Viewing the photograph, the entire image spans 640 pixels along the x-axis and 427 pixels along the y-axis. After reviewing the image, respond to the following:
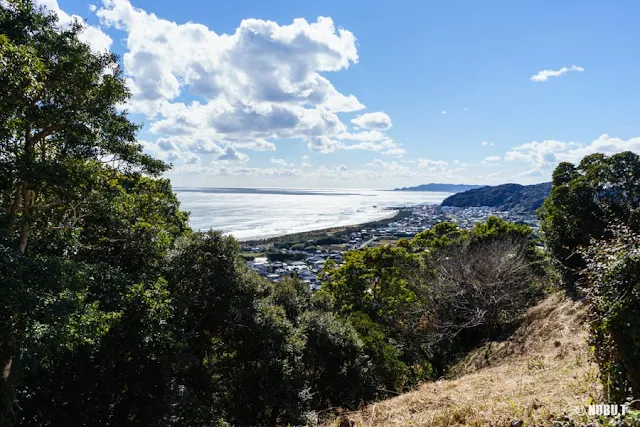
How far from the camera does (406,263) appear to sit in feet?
70.8

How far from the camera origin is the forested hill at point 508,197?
108375 mm

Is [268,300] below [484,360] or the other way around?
the other way around

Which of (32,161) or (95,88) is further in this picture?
(95,88)

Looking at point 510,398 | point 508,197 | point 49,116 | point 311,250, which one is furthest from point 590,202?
point 508,197


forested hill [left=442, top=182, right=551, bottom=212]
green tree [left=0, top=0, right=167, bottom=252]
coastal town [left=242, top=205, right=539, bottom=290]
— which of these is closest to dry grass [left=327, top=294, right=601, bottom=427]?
green tree [left=0, top=0, right=167, bottom=252]

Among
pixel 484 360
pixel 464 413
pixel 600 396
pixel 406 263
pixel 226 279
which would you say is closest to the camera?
pixel 600 396

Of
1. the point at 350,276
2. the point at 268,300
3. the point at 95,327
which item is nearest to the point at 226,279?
the point at 268,300

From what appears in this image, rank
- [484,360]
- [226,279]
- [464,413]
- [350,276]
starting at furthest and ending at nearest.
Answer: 1. [350,276]
2. [484,360]
3. [226,279]
4. [464,413]

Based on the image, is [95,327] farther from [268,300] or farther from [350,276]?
[350,276]

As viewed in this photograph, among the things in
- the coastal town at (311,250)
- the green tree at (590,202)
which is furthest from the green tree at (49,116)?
the coastal town at (311,250)

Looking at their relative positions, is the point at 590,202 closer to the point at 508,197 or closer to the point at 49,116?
the point at 49,116

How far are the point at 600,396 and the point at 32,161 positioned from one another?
8.93 metres

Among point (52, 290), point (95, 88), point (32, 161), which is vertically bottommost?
point (52, 290)

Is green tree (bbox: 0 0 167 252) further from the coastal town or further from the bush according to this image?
the coastal town
